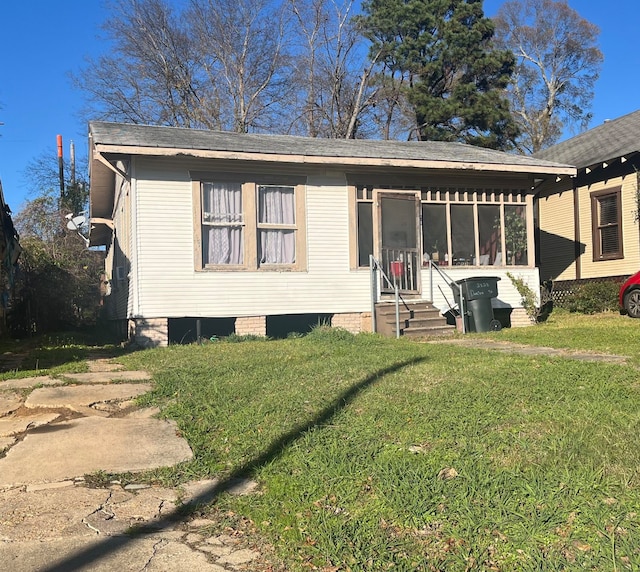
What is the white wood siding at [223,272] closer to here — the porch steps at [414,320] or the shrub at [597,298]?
the porch steps at [414,320]

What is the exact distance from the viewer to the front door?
11992mm

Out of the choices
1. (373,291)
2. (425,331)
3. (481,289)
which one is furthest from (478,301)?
(373,291)

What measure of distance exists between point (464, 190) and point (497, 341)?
14.2 feet

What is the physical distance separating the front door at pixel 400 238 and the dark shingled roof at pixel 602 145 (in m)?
5.84

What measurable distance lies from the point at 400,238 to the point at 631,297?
4879 mm

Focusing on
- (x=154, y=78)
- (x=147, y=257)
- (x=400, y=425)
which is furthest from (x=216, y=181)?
(x=154, y=78)

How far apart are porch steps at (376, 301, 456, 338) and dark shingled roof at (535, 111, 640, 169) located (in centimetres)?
678

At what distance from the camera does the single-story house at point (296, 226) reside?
10578 mm

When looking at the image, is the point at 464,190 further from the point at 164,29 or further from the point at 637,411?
the point at 164,29

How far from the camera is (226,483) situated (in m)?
3.62

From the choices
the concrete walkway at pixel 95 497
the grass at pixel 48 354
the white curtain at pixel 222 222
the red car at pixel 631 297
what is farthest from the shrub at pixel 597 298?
the concrete walkway at pixel 95 497

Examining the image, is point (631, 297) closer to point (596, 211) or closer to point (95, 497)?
point (596, 211)

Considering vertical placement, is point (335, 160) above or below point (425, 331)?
above

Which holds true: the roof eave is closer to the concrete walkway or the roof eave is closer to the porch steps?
the porch steps
